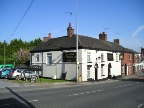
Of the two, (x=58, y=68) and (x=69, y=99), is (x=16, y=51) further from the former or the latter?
(x=69, y=99)

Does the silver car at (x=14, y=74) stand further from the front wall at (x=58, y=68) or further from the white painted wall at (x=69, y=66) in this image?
the white painted wall at (x=69, y=66)

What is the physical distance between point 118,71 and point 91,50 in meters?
13.1

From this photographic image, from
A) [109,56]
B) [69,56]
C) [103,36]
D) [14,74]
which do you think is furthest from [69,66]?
[103,36]

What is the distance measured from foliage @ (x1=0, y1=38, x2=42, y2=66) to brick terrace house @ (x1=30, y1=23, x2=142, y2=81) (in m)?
19.1

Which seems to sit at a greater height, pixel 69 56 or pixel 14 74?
pixel 69 56

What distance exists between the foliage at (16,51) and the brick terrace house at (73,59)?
1910 cm

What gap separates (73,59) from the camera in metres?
26.9

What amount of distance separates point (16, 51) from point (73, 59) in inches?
1813

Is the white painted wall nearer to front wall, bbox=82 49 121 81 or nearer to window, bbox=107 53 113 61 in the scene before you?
front wall, bbox=82 49 121 81

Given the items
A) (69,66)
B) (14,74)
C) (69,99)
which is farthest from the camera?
(69,66)

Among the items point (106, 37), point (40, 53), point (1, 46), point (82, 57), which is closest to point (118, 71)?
point (106, 37)

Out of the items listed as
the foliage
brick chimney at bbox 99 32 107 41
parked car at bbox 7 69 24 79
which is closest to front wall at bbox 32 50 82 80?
parked car at bbox 7 69 24 79

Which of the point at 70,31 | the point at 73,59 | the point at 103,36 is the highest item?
the point at 103,36

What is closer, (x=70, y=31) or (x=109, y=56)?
(x=70, y=31)
